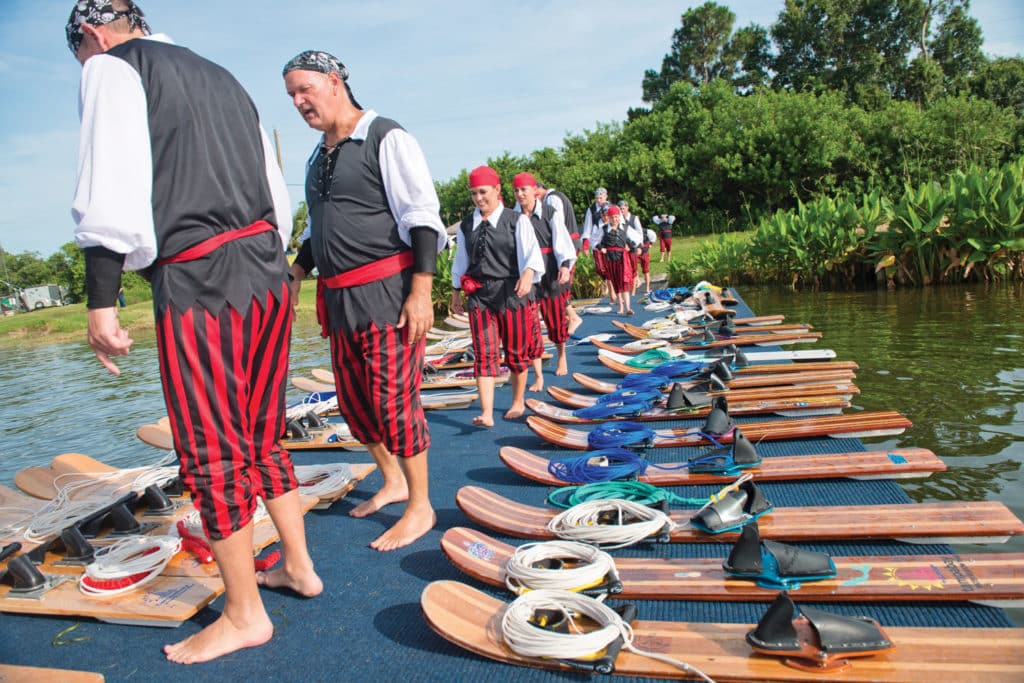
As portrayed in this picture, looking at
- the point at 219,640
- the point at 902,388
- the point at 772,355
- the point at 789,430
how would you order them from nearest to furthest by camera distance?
1. the point at 219,640
2. the point at 789,430
3. the point at 902,388
4. the point at 772,355

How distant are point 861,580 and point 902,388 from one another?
4556 mm

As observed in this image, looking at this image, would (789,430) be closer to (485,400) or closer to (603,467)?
(603,467)

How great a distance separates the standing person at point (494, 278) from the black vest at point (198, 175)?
2.70m

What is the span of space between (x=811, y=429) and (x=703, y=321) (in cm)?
503

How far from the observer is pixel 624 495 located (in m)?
2.99

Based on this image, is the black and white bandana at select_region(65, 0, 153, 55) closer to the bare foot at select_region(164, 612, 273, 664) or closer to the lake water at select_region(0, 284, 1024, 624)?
the bare foot at select_region(164, 612, 273, 664)

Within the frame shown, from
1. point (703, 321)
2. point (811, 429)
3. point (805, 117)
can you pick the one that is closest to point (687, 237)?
point (805, 117)

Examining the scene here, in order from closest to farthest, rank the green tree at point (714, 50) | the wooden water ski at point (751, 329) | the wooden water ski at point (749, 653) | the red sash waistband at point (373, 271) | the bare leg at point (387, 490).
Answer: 1. the wooden water ski at point (749, 653)
2. the red sash waistband at point (373, 271)
3. the bare leg at point (387, 490)
4. the wooden water ski at point (751, 329)
5. the green tree at point (714, 50)

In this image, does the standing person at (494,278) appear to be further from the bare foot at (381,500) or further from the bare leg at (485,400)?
the bare foot at (381,500)

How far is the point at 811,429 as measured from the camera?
3758mm

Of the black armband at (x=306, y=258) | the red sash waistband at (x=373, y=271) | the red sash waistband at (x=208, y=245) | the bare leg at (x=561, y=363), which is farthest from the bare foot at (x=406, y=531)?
the bare leg at (x=561, y=363)

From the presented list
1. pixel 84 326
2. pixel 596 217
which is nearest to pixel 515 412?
pixel 596 217

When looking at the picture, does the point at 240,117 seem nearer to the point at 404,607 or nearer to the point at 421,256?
the point at 421,256

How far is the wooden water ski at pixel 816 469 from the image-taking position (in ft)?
9.78
